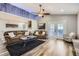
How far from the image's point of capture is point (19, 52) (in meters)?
2.46

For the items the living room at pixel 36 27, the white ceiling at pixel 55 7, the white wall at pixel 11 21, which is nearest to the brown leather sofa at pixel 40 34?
the living room at pixel 36 27

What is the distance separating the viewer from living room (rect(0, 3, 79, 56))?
2.34 metres

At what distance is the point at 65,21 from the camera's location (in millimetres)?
2553

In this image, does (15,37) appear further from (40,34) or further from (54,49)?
(54,49)

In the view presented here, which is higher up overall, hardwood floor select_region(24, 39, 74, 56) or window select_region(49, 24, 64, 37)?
window select_region(49, 24, 64, 37)

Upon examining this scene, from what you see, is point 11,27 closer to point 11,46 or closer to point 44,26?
point 11,46

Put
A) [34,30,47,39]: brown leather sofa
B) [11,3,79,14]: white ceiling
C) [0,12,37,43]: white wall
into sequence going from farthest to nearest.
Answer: [34,30,47,39]: brown leather sofa, [11,3,79,14]: white ceiling, [0,12,37,43]: white wall

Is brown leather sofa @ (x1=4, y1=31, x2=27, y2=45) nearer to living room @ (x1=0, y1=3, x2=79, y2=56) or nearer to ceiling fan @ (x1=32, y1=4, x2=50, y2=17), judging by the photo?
living room @ (x1=0, y1=3, x2=79, y2=56)

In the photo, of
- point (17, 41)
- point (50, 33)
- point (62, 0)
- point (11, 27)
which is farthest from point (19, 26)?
point (62, 0)

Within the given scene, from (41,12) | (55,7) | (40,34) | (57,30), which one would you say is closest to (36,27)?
(40,34)

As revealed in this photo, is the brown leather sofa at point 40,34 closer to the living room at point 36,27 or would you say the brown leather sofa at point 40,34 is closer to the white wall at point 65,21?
the living room at point 36,27

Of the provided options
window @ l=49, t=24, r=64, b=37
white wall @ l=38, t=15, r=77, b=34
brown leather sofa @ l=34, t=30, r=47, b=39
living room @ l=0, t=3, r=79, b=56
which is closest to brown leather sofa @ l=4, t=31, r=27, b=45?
living room @ l=0, t=3, r=79, b=56

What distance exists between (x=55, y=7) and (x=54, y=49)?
0.97 m

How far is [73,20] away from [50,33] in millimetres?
611
